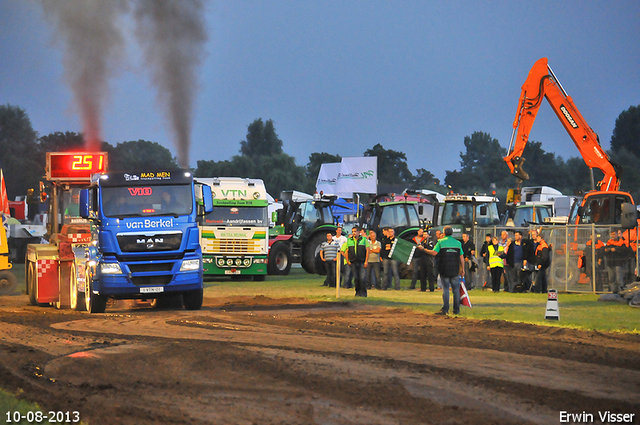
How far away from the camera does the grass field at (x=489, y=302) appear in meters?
16.1

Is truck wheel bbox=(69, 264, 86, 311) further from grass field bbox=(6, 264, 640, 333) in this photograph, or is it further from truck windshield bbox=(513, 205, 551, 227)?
truck windshield bbox=(513, 205, 551, 227)

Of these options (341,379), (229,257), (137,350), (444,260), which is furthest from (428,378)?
(229,257)

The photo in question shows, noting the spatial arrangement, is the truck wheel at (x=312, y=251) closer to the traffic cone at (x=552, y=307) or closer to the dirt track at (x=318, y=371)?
the dirt track at (x=318, y=371)

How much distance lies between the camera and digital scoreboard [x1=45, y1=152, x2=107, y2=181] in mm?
20562

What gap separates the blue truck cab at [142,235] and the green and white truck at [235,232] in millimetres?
10453

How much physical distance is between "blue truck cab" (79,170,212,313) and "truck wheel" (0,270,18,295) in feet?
23.4

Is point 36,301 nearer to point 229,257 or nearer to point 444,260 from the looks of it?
point 229,257

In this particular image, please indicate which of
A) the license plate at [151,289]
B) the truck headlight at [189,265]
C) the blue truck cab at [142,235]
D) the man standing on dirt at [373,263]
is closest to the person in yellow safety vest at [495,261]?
the man standing on dirt at [373,263]

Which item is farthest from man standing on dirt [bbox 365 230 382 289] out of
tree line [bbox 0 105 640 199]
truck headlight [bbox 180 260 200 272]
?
tree line [bbox 0 105 640 199]

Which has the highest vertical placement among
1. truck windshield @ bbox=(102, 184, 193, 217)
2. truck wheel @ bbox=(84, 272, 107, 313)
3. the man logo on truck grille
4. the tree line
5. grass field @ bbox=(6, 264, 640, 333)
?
the tree line

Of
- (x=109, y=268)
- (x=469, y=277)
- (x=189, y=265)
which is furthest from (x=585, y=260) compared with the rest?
(x=109, y=268)

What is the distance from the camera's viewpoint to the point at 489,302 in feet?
67.7

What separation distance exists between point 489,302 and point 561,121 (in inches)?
452

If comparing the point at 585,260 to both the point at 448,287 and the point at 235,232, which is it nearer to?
the point at 448,287
